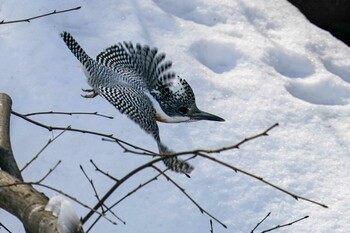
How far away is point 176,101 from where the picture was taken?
3539mm

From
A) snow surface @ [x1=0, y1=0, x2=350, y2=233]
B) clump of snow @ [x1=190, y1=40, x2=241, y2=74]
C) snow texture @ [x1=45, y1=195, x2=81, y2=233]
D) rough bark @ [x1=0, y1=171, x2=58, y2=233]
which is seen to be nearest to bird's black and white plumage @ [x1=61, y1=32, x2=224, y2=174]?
snow surface @ [x1=0, y1=0, x2=350, y2=233]

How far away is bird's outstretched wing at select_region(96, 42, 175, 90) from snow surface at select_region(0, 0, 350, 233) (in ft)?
0.90

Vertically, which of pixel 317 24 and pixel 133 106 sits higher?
pixel 133 106

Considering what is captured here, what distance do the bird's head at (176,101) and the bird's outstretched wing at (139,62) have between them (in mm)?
45

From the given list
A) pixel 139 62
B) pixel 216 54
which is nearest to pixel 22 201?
pixel 139 62

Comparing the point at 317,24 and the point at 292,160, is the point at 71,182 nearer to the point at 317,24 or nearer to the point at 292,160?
the point at 292,160

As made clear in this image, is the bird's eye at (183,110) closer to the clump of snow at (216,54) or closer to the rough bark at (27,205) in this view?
the clump of snow at (216,54)

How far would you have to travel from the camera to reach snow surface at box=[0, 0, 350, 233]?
3.45 m

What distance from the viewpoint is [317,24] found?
17.8ft

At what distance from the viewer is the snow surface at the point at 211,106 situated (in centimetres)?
345

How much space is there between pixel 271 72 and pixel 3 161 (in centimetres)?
202

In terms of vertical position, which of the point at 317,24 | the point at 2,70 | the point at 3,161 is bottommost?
the point at 317,24

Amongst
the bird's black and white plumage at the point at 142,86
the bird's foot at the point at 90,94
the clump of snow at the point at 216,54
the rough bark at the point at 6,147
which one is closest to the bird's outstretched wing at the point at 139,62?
the bird's black and white plumage at the point at 142,86

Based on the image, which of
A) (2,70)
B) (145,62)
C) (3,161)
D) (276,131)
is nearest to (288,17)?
(276,131)
